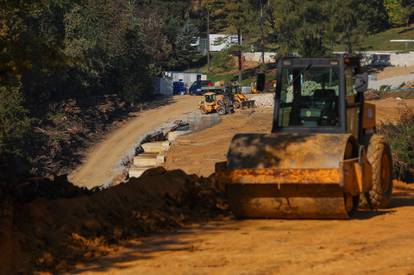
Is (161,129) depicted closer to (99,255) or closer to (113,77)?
(113,77)

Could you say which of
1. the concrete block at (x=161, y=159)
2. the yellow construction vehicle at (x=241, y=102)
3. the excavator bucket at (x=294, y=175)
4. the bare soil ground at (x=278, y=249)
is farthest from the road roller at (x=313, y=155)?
the yellow construction vehicle at (x=241, y=102)

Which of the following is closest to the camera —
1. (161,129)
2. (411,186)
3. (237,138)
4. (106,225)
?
(106,225)

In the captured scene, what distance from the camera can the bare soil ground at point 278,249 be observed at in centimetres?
1068

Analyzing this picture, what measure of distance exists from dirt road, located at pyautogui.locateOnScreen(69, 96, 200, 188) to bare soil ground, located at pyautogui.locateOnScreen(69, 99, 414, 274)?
33.7 meters

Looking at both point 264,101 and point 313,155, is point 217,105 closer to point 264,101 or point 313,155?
point 264,101

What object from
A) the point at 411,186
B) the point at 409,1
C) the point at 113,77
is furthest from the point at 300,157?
the point at 409,1

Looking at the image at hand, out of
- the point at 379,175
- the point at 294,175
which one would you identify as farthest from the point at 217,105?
the point at 294,175

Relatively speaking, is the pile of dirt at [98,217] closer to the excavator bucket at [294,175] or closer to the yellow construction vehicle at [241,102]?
the excavator bucket at [294,175]

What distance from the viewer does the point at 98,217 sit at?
13094 mm

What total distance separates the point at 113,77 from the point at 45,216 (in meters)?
61.0

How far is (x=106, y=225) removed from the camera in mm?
12977

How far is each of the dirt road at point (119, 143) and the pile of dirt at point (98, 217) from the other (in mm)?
31504

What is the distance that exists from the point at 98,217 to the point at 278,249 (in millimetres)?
3063

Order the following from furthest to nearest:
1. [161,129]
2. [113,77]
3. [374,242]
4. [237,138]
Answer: [113,77] < [161,129] < [237,138] < [374,242]
